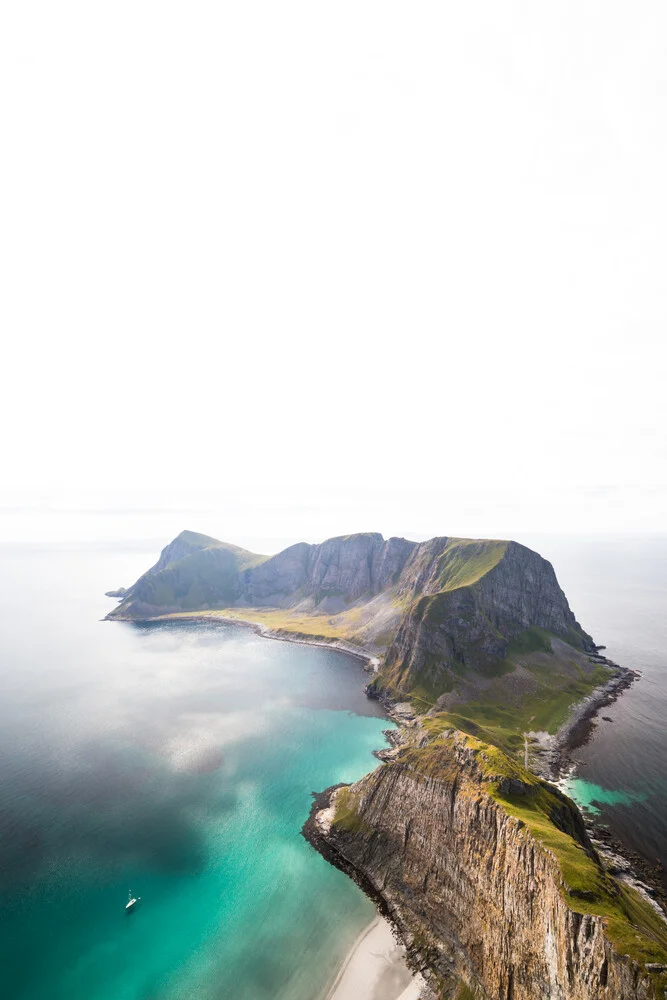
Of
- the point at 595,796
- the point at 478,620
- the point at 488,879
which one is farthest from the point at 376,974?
the point at 478,620

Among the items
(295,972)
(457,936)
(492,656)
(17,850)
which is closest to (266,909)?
(295,972)

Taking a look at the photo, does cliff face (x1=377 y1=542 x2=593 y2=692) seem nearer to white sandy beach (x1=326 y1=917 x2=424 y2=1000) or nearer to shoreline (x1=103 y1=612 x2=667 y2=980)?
shoreline (x1=103 y1=612 x2=667 y2=980)

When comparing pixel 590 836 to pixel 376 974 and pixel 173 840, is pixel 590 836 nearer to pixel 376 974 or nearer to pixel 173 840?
pixel 376 974

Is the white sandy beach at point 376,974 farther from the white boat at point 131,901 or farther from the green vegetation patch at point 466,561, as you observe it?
the green vegetation patch at point 466,561

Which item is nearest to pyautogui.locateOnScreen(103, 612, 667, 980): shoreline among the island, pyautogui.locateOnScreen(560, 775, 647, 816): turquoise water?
the island

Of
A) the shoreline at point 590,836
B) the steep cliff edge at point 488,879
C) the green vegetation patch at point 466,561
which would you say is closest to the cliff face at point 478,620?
the green vegetation patch at point 466,561

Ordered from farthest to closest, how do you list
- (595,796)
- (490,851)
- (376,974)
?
(595,796), (490,851), (376,974)

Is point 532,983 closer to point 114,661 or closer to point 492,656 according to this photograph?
point 492,656
